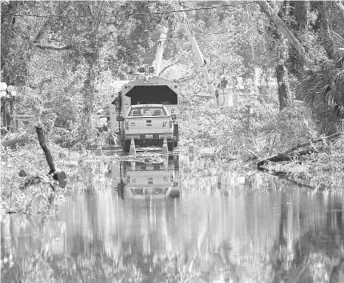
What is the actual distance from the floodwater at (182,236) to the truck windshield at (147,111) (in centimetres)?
1352

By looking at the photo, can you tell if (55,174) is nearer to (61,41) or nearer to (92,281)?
(92,281)

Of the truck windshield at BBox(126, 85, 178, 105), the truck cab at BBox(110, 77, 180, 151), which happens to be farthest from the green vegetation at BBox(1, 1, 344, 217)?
the truck windshield at BBox(126, 85, 178, 105)

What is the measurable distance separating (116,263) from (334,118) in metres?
13.9

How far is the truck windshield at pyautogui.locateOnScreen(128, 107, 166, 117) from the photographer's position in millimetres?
33562

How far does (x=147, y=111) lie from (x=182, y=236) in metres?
21.4

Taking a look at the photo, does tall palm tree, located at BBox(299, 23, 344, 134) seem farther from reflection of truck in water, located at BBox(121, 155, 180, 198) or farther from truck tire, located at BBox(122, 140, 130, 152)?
truck tire, located at BBox(122, 140, 130, 152)

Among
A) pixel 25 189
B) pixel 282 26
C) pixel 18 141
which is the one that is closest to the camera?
pixel 25 189

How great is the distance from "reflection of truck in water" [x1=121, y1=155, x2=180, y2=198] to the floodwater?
6cm

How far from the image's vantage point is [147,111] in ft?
111

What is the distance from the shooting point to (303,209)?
15102 mm

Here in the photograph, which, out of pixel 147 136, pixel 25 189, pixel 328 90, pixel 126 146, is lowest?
pixel 25 189

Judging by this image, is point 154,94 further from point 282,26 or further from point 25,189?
point 25,189

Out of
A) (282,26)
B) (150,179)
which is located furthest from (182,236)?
(282,26)

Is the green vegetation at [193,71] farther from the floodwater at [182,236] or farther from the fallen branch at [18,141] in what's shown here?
the floodwater at [182,236]
